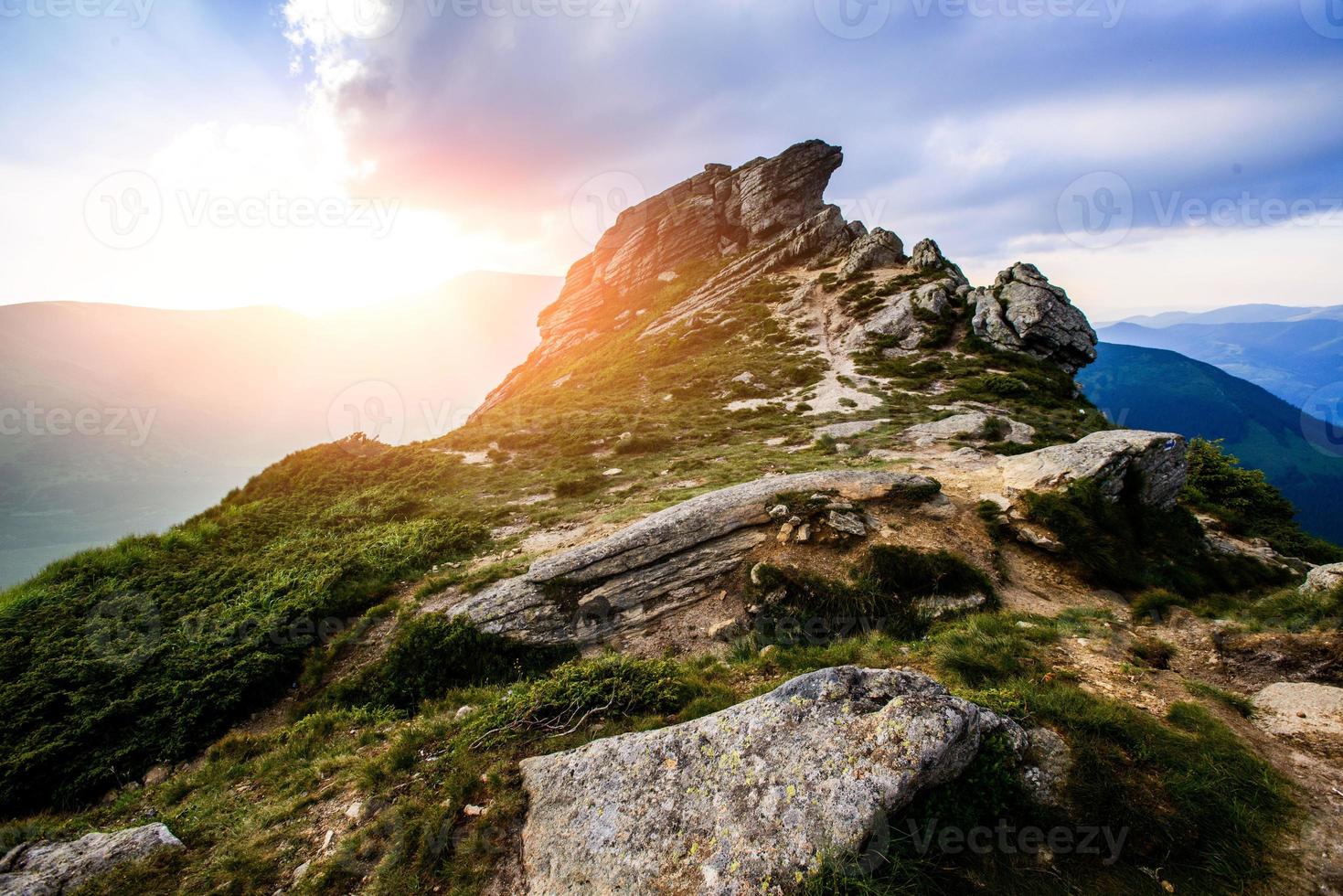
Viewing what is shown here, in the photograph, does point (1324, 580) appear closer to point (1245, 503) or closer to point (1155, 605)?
point (1155, 605)

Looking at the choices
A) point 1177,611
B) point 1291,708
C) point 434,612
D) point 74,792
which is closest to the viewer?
point 1291,708

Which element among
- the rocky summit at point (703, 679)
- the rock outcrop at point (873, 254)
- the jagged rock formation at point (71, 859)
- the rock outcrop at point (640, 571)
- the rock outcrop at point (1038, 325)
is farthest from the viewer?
the rock outcrop at point (873, 254)

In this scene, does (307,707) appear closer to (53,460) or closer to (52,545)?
(52,545)

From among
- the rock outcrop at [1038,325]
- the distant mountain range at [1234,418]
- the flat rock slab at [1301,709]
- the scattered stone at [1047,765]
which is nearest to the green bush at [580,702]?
the scattered stone at [1047,765]

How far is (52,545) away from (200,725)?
23812cm

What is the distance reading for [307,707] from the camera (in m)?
11.0

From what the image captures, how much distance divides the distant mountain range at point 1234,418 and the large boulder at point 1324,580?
104 metres

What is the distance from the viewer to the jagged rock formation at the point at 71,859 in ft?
19.4

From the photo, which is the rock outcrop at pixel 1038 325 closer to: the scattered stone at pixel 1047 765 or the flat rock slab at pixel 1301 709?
the flat rock slab at pixel 1301 709

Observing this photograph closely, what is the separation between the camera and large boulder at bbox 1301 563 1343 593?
909 cm

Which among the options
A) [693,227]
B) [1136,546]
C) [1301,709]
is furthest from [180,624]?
[693,227]

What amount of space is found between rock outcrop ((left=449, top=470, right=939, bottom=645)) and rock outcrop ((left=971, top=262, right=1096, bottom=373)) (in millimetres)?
32573

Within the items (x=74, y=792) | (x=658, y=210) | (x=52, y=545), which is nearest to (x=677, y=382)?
(x=74, y=792)

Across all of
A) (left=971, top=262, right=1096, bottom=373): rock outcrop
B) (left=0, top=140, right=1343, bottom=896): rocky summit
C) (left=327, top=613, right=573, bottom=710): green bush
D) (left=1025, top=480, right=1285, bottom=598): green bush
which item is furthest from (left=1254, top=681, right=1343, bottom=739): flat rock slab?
(left=971, top=262, right=1096, bottom=373): rock outcrop
